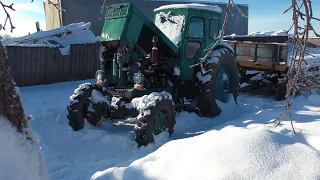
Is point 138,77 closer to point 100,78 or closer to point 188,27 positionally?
point 100,78

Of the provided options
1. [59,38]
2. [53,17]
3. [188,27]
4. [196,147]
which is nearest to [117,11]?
[188,27]

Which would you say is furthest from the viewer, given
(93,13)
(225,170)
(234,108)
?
(93,13)

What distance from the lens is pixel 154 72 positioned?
264 inches

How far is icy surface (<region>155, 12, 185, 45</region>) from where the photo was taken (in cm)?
679

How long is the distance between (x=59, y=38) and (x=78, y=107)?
28.5 feet

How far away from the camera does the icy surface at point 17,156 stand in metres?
2.36

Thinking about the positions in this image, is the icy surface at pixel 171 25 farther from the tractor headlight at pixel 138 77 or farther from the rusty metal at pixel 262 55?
the rusty metal at pixel 262 55

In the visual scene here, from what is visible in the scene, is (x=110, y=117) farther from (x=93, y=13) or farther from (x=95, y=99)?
(x=93, y=13)

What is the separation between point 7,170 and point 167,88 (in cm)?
466

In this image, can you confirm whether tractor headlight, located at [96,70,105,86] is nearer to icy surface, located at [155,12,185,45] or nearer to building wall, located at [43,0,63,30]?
icy surface, located at [155,12,185,45]

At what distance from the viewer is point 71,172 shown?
14.5ft

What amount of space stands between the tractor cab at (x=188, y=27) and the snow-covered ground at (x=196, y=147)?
117cm

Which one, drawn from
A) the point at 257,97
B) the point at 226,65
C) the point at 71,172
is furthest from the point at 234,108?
the point at 71,172

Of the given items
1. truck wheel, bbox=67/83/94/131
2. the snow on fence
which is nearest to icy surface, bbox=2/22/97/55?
the snow on fence
